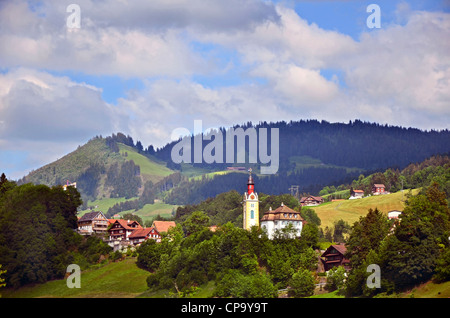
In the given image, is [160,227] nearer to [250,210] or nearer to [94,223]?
[94,223]

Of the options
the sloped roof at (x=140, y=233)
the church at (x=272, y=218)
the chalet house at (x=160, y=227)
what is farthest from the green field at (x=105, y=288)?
the chalet house at (x=160, y=227)

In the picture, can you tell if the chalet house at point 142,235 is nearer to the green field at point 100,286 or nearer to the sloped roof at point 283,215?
the green field at point 100,286

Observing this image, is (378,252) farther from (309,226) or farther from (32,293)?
(32,293)

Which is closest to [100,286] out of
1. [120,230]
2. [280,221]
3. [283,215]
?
[280,221]

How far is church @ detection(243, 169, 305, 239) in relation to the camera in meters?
105

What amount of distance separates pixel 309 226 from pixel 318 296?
21398mm

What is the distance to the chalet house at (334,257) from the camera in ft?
311

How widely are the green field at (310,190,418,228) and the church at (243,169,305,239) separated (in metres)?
55.1

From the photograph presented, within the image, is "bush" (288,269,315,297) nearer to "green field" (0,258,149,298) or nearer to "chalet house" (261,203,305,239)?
"chalet house" (261,203,305,239)

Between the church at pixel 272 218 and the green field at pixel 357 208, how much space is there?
55.1 meters

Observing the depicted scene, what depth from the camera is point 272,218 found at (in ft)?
350

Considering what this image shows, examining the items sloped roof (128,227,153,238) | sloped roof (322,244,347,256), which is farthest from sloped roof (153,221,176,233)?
sloped roof (322,244,347,256)
